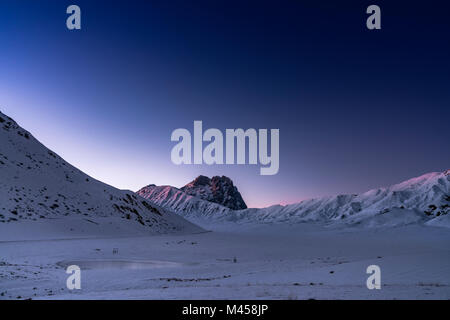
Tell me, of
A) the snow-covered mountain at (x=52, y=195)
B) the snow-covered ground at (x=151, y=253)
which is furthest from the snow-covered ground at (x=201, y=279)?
the snow-covered mountain at (x=52, y=195)

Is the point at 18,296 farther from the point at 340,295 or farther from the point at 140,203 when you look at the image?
the point at 140,203

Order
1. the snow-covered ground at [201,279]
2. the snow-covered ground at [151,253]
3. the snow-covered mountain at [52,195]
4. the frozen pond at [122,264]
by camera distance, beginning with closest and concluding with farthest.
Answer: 1. the snow-covered ground at [201,279]
2. the snow-covered ground at [151,253]
3. the frozen pond at [122,264]
4. the snow-covered mountain at [52,195]

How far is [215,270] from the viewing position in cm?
2641

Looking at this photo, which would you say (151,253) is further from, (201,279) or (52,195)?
(52,195)

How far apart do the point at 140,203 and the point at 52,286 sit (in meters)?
91.7

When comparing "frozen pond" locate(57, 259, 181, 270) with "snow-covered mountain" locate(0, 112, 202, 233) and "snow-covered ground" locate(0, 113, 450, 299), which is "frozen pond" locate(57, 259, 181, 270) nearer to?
"snow-covered ground" locate(0, 113, 450, 299)

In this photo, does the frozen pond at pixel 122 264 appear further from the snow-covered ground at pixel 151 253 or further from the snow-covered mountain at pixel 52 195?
the snow-covered mountain at pixel 52 195

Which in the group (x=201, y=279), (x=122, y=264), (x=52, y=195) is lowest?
(x=122, y=264)

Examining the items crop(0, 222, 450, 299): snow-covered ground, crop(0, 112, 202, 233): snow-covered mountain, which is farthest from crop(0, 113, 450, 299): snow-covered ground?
crop(0, 112, 202, 233): snow-covered mountain

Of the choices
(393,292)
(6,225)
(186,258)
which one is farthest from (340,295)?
(6,225)

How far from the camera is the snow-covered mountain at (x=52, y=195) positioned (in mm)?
62938

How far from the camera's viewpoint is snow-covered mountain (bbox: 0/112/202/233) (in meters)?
62.9

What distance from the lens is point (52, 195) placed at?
73.8m

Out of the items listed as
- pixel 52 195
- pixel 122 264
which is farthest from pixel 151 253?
pixel 52 195
